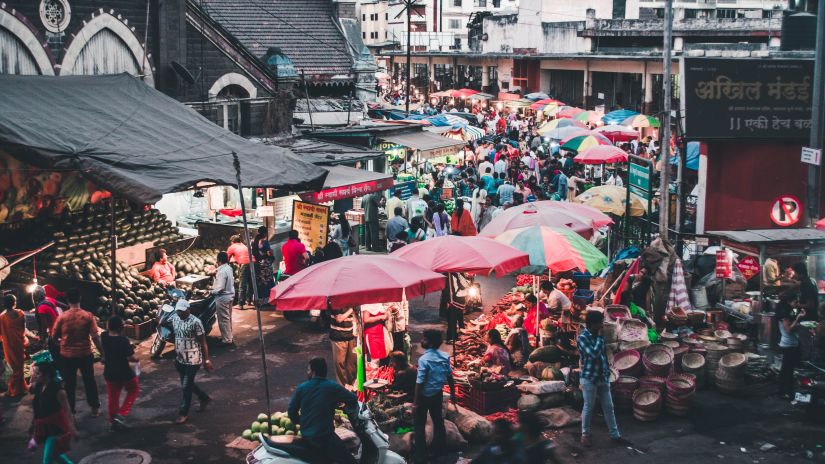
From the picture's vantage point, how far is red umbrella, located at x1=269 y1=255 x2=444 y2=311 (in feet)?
33.6

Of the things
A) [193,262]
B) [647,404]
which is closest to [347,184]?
[193,262]

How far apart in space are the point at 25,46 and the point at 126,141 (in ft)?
15.1

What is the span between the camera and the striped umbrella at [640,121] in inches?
1137

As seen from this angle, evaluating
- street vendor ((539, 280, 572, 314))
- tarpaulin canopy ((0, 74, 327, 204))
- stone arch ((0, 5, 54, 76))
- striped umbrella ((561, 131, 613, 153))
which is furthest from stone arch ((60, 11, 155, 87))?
striped umbrella ((561, 131, 613, 153))

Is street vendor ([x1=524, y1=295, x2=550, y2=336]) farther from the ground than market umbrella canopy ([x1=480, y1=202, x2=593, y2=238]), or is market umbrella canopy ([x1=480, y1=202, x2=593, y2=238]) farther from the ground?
market umbrella canopy ([x1=480, y1=202, x2=593, y2=238])

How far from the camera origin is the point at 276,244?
58.3ft

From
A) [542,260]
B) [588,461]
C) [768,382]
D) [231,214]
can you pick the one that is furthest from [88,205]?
[768,382]

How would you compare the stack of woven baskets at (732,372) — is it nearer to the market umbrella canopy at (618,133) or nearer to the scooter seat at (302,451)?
the scooter seat at (302,451)

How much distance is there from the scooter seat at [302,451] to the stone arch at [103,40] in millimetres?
11446

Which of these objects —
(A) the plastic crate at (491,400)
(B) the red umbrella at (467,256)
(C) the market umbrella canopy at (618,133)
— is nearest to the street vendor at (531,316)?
(B) the red umbrella at (467,256)

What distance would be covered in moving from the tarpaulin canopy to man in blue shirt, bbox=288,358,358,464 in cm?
418

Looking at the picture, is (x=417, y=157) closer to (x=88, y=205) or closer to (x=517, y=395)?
(x=88, y=205)

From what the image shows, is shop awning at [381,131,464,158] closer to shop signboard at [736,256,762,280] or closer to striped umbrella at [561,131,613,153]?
striped umbrella at [561,131,613,153]

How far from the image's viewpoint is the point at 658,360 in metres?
11.7
